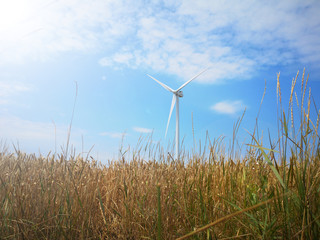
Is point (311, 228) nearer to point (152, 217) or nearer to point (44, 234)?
point (152, 217)

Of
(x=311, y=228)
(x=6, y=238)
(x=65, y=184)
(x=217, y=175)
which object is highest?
(x=217, y=175)

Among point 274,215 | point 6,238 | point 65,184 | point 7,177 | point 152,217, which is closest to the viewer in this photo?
point 274,215

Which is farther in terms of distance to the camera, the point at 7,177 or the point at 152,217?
the point at 7,177

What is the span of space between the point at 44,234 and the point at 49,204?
0.40m

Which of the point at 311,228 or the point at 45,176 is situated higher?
the point at 45,176

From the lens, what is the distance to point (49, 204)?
388cm

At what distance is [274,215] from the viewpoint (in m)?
2.78

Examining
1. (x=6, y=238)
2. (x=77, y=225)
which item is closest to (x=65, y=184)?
(x=77, y=225)

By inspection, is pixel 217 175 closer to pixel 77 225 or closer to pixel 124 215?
pixel 124 215

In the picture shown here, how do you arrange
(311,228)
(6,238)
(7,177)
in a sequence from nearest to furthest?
(311,228)
(6,238)
(7,177)

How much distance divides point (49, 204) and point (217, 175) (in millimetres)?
2449

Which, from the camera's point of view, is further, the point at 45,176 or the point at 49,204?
the point at 45,176

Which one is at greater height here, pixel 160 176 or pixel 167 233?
pixel 160 176

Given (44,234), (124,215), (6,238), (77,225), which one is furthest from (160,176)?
(6,238)
